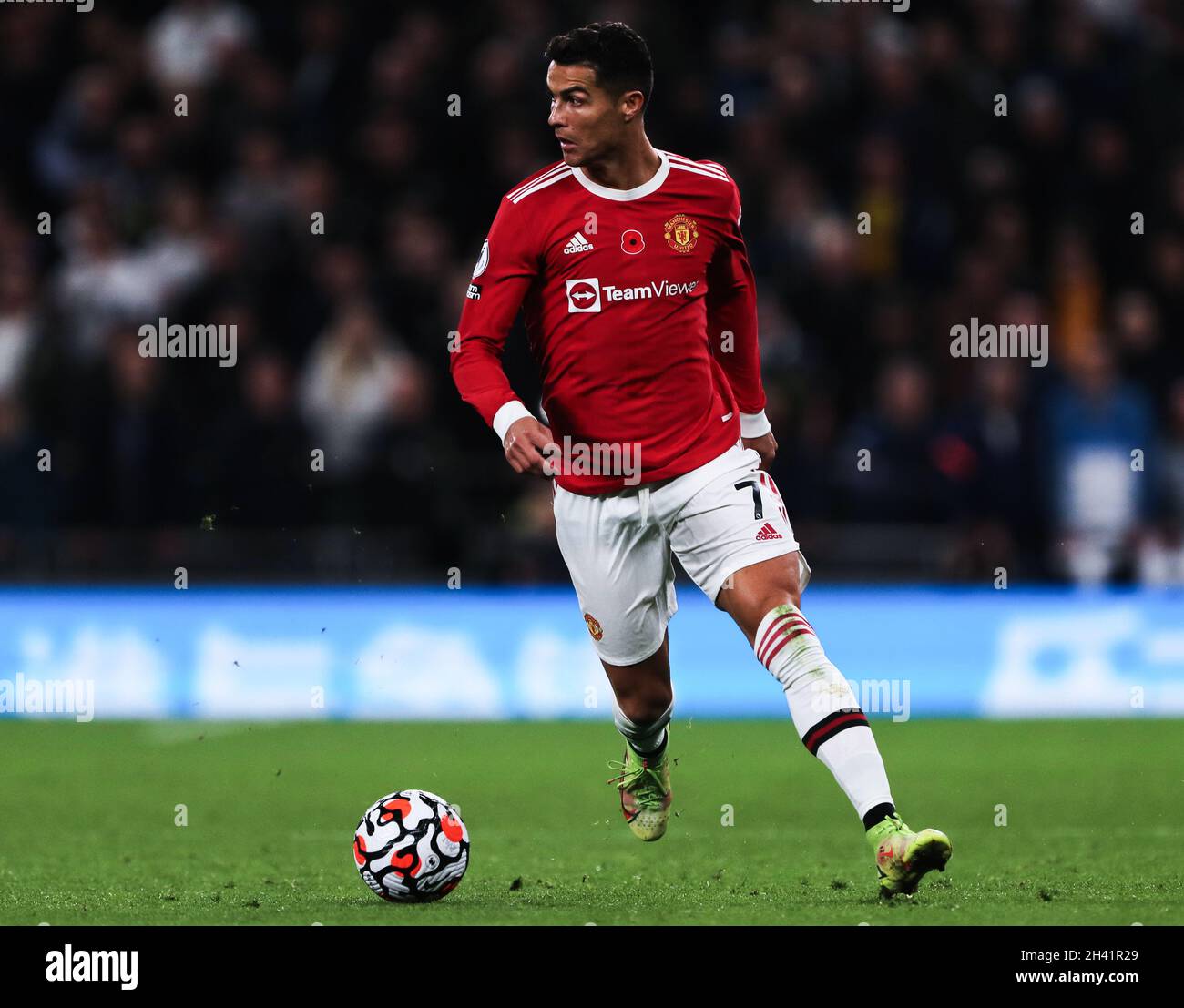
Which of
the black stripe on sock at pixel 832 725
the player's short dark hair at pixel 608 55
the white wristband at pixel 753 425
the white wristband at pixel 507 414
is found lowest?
the black stripe on sock at pixel 832 725

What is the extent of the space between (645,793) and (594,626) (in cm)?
88

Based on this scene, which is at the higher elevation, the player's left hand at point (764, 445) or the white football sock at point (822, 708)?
the player's left hand at point (764, 445)

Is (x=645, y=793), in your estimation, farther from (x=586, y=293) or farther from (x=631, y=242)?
(x=631, y=242)

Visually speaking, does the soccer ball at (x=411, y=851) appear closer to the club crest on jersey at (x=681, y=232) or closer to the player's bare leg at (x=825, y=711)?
the player's bare leg at (x=825, y=711)

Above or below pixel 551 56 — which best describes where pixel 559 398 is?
below

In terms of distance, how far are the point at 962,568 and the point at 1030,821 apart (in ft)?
14.1

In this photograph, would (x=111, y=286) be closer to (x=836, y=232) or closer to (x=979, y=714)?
(x=836, y=232)

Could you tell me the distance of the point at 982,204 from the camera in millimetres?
13695

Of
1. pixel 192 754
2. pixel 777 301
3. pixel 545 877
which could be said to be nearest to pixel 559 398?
pixel 545 877

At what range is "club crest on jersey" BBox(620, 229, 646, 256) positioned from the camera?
6.32 m

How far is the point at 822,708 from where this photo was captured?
5.89 metres

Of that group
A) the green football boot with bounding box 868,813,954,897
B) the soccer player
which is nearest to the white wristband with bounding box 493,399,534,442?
the soccer player

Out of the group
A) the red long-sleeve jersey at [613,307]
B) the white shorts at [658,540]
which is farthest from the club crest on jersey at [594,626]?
the red long-sleeve jersey at [613,307]

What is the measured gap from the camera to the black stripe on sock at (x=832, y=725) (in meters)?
5.84
